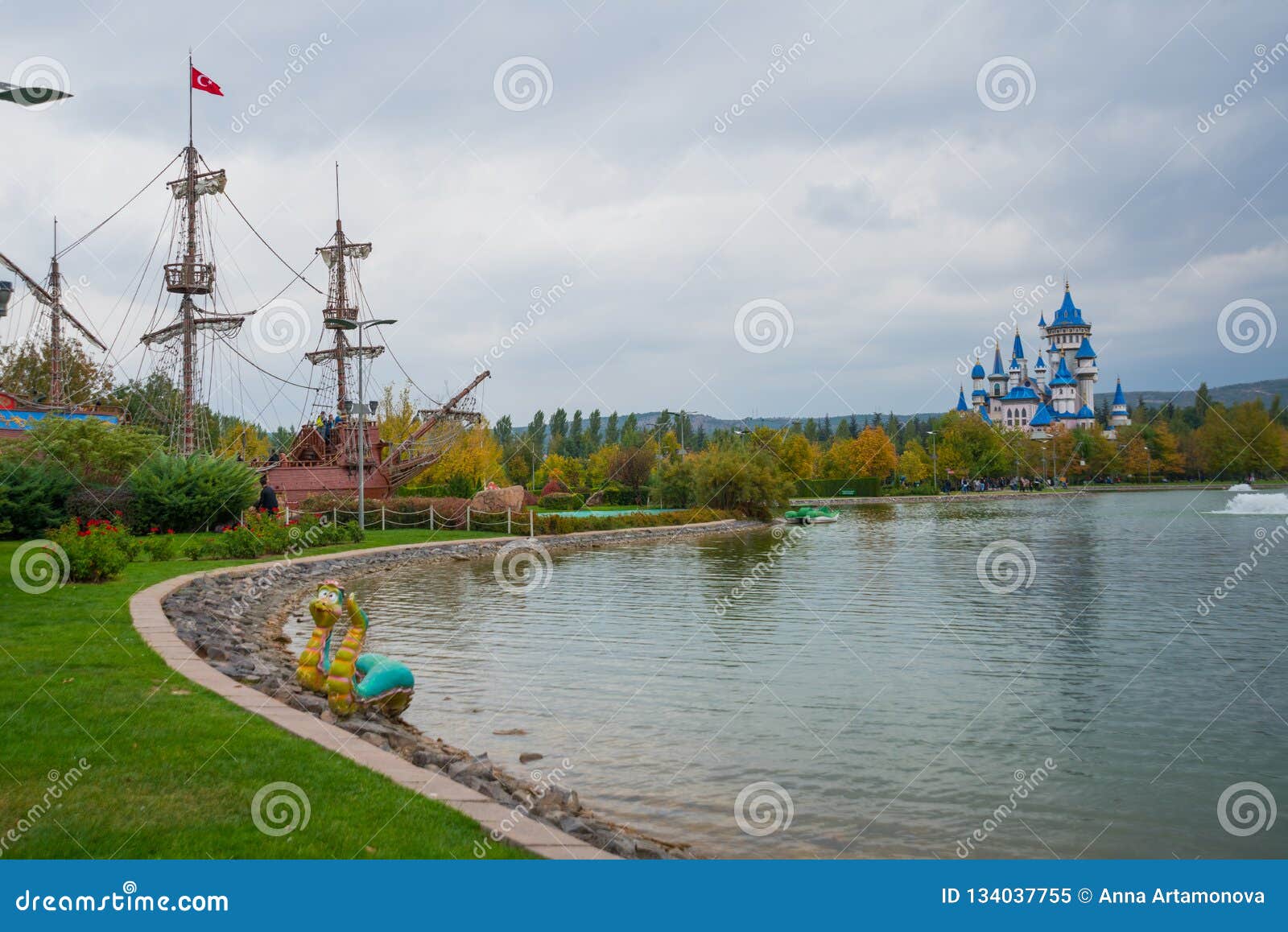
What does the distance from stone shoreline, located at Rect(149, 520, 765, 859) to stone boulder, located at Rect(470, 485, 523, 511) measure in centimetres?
1184

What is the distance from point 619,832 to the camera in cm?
653

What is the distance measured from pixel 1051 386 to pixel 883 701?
148917 millimetres

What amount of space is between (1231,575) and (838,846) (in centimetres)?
2007

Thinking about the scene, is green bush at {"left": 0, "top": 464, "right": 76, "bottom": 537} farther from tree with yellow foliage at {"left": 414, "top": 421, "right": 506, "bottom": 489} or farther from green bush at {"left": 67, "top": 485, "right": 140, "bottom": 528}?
tree with yellow foliage at {"left": 414, "top": 421, "right": 506, "bottom": 489}

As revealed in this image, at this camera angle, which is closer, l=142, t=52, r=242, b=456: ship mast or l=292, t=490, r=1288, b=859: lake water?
l=292, t=490, r=1288, b=859: lake water

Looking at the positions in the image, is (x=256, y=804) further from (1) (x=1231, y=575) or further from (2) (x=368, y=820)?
(1) (x=1231, y=575)

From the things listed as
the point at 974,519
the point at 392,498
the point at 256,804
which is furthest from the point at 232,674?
the point at 974,519

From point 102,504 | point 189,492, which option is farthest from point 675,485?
point 102,504

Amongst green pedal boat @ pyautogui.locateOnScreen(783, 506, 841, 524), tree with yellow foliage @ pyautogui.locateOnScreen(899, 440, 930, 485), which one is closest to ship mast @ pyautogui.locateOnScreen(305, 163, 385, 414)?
green pedal boat @ pyautogui.locateOnScreen(783, 506, 841, 524)

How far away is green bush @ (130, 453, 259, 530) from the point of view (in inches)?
970

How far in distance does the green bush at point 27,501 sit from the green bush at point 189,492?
1992 millimetres

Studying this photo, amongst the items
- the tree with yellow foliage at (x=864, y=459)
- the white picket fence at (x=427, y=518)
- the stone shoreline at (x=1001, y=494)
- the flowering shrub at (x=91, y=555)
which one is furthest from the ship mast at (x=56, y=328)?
the tree with yellow foliage at (x=864, y=459)

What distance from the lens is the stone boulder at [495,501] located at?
126ft

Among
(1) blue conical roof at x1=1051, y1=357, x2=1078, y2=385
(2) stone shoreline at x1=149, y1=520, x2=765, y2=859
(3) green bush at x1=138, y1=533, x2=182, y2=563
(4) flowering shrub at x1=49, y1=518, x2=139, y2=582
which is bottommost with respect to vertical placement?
(2) stone shoreline at x1=149, y1=520, x2=765, y2=859
